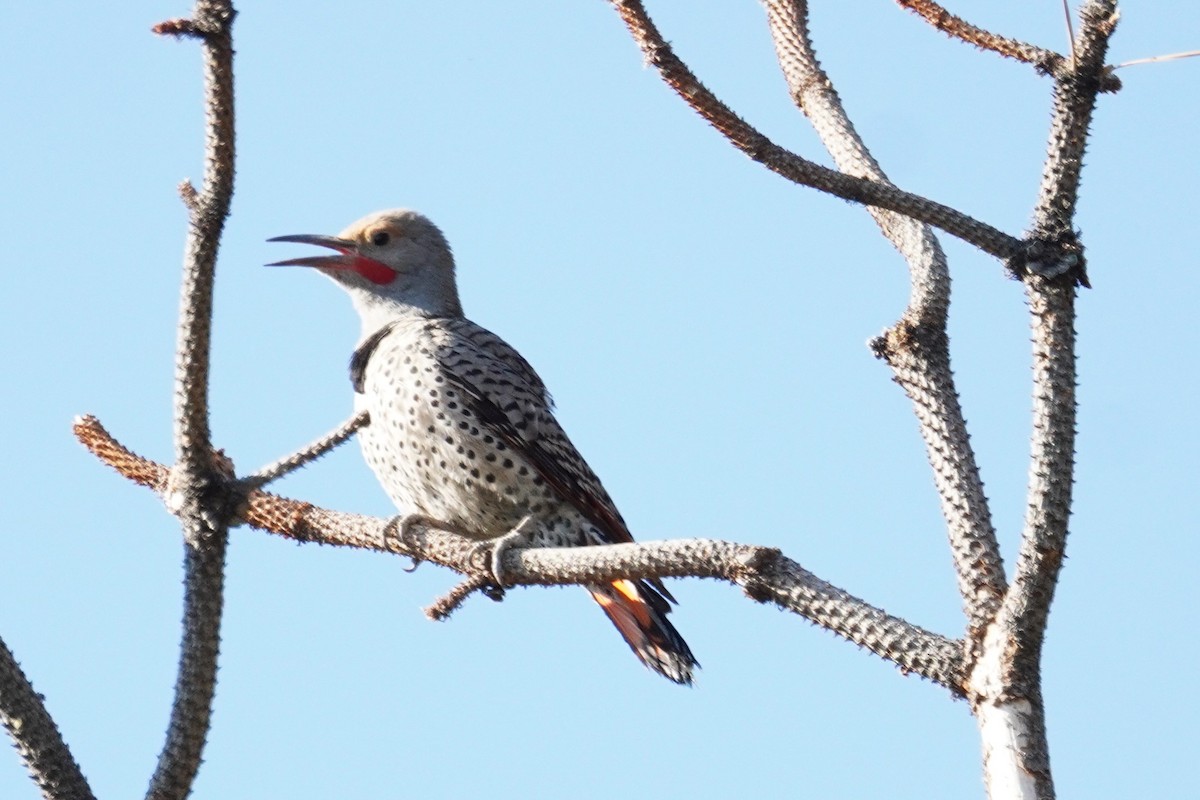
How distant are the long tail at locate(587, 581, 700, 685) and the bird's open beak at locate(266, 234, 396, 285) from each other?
6.08ft

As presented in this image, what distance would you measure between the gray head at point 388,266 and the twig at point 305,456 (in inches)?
101

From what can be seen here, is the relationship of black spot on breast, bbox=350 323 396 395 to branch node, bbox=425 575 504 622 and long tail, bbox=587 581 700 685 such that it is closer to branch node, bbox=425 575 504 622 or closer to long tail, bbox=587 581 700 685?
long tail, bbox=587 581 700 685

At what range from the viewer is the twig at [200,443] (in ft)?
10.1

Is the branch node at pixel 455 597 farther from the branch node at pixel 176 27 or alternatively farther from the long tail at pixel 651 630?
the branch node at pixel 176 27

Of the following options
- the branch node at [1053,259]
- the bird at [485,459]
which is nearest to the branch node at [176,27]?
the branch node at [1053,259]

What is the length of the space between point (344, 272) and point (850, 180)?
3.77m

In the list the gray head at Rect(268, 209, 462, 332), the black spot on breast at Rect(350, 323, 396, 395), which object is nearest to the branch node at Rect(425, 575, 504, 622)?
the black spot on breast at Rect(350, 323, 396, 395)

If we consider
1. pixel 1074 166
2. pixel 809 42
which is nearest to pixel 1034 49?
pixel 1074 166

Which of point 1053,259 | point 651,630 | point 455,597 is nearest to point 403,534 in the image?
point 455,597

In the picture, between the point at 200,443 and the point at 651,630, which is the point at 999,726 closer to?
the point at 200,443

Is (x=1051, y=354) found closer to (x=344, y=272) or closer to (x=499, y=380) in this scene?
(x=499, y=380)

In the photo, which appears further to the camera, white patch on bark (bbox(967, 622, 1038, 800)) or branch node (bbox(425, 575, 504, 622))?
branch node (bbox(425, 575, 504, 622))

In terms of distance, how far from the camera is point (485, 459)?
18.2 feet

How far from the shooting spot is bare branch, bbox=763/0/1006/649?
10.0ft
